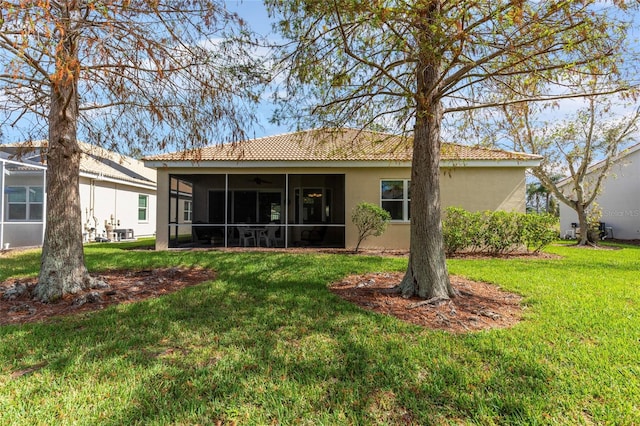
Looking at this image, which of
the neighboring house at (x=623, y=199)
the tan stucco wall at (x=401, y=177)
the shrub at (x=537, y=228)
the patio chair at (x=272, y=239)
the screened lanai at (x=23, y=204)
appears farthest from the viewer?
the neighboring house at (x=623, y=199)

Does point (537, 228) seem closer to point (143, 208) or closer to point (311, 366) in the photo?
point (311, 366)

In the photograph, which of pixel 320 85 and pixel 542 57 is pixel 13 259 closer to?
pixel 320 85

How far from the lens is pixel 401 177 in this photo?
12000 mm

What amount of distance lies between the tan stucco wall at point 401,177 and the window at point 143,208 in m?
8.62

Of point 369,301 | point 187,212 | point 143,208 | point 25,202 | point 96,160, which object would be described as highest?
point 96,160

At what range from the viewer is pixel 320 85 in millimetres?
5809

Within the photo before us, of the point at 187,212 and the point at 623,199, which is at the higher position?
the point at 623,199

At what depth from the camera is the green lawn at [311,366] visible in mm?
2426

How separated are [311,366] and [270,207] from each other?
46.6 ft

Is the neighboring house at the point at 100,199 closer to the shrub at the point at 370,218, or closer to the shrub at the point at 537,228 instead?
the shrub at the point at 370,218

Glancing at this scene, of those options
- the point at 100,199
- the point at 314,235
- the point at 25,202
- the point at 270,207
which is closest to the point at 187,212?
the point at 100,199

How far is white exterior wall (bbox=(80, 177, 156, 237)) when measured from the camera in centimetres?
1483

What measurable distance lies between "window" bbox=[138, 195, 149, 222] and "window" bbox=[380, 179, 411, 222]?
1452cm

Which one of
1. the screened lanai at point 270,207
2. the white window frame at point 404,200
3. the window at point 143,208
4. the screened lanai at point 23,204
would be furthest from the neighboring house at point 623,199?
the screened lanai at point 23,204
